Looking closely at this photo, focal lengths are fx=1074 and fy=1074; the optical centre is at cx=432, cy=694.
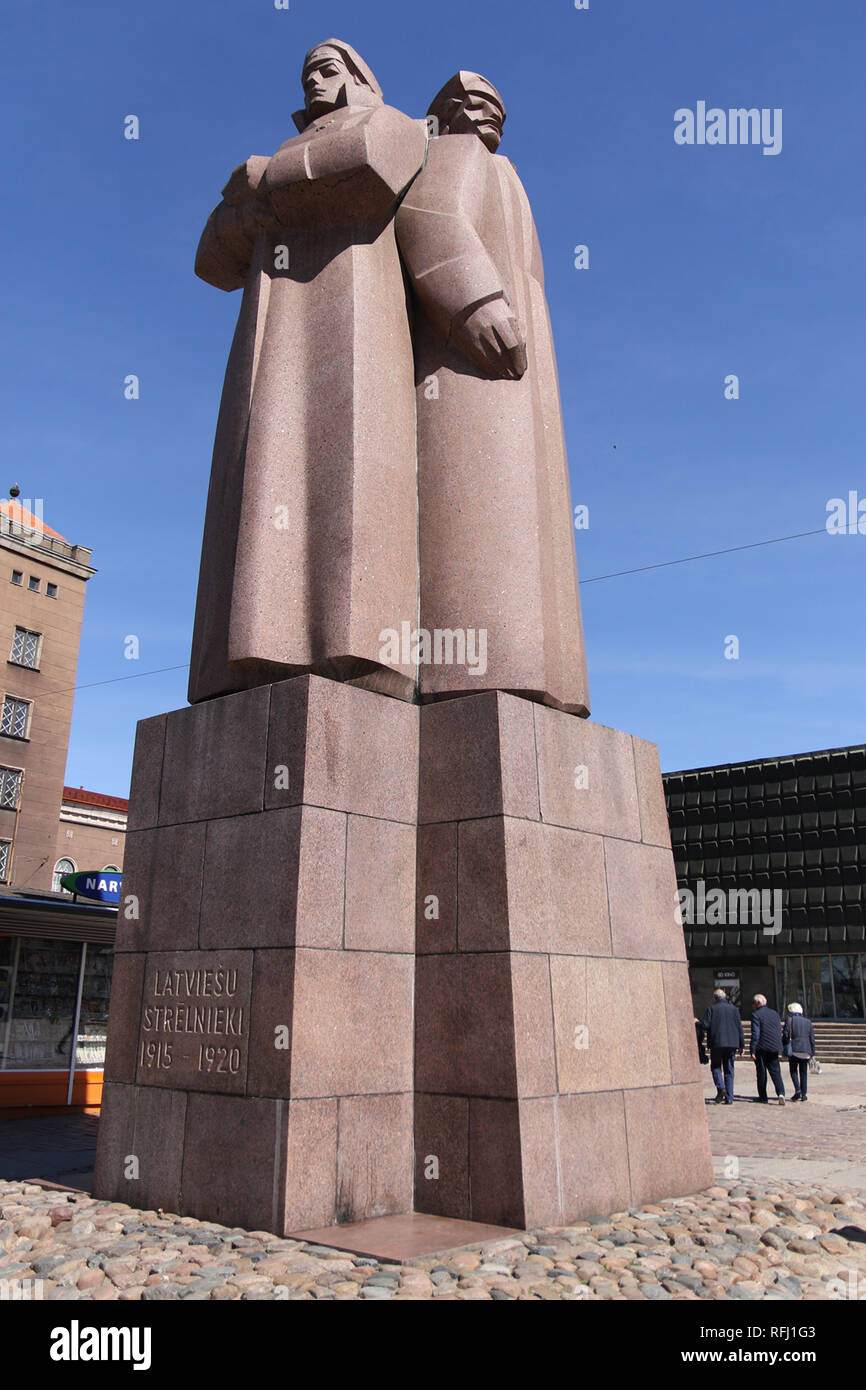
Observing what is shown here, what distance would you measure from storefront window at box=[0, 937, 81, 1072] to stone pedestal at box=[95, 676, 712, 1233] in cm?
799

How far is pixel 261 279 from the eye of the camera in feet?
30.5

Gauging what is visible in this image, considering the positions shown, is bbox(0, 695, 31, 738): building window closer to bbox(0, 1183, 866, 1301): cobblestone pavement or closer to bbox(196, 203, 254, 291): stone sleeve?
bbox(196, 203, 254, 291): stone sleeve

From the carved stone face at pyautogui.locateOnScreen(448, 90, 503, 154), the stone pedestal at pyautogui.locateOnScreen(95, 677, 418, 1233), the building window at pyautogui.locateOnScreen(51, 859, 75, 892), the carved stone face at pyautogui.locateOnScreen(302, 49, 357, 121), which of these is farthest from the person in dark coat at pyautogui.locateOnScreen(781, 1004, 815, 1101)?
the building window at pyautogui.locateOnScreen(51, 859, 75, 892)

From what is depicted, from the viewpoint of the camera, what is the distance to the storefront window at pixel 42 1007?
15.0 meters

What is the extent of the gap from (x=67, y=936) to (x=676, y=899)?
9.81 m

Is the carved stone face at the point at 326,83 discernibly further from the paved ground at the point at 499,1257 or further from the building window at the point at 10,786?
the building window at the point at 10,786

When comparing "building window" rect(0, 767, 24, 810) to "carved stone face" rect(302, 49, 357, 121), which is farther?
"building window" rect(0, 767, 24, 810)

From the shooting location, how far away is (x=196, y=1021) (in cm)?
725

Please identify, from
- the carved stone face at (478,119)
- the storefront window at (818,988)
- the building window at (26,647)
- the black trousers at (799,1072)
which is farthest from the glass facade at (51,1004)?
the building window at (26,647)

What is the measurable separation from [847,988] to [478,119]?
33.4 m

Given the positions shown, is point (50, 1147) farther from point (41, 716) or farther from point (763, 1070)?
point (41, 716)

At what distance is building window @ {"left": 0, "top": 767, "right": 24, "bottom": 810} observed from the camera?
4221 centimetres
